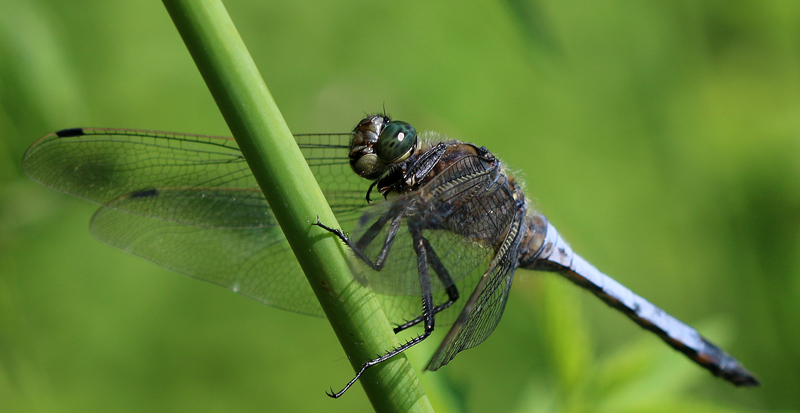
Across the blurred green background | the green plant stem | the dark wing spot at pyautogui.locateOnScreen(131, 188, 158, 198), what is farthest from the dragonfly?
the green plant stem

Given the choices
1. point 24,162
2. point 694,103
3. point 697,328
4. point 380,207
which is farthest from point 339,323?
point 694,103

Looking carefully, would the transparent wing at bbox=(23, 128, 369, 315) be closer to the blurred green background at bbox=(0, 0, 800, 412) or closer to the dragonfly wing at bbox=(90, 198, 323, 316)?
the dragonfly wing at bbox=(90, 198, 323, 316)

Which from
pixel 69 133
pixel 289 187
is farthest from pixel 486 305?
pixel 69 133

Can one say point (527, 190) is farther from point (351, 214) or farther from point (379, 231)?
point (379, 231)

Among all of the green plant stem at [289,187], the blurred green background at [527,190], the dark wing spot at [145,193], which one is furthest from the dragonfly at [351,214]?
the green plant stem at [289,187]

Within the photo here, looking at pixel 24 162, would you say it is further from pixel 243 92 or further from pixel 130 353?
pixel 130 353

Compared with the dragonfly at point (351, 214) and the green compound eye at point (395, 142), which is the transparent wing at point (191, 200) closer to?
the dragonfly at point (351, 214)

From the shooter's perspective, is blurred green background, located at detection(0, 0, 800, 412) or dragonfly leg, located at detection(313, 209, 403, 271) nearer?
dragonfly leg, located at detection(313, 209, 403, 271)
